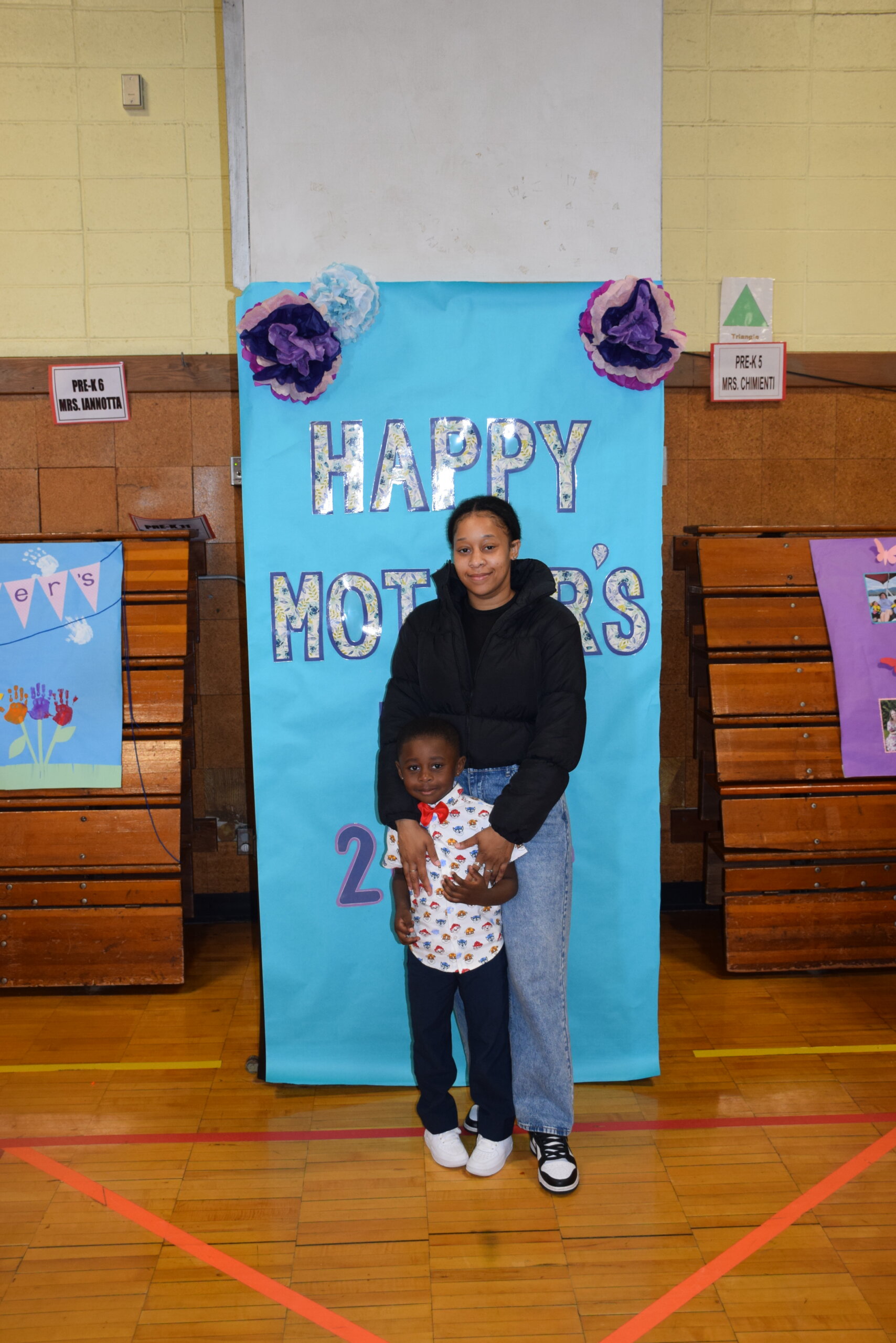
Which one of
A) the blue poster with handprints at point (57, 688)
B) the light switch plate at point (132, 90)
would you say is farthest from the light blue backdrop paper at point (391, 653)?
the light switch plate at point (132, 90)

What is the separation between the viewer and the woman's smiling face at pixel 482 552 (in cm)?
225

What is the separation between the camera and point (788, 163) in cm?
390

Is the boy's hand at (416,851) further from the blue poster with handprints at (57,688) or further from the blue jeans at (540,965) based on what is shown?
the blue poster with handprints at (57,688)

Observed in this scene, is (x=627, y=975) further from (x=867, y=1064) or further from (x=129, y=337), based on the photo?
(x=129, y=337)

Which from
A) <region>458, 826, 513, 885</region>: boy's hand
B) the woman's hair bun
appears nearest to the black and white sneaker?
<region>458, 826, 513, 885</region>: boy's hand

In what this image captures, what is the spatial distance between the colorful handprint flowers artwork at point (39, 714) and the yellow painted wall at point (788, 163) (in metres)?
2.84

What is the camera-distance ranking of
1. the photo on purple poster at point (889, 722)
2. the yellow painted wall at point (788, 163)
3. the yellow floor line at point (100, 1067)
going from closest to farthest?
the yellow floor line at point (100, 1067), the photo on purple poster at point (889, 722), the yellow painted wall at point (788, 163)

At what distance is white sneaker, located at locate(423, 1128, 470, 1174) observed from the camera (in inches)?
94.5

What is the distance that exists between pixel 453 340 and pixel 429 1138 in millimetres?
2063

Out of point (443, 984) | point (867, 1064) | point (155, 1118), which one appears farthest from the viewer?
point (867, 1064)

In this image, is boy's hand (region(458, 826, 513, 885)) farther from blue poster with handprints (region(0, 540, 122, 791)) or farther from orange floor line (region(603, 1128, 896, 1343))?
blue poster with handprints (region(0, 540, 122, 791))

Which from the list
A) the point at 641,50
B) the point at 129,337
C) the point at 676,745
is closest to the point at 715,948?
the point at 676,745

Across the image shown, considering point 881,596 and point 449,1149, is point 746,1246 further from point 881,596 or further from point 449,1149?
point 881,596

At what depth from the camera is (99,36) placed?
3.73m
